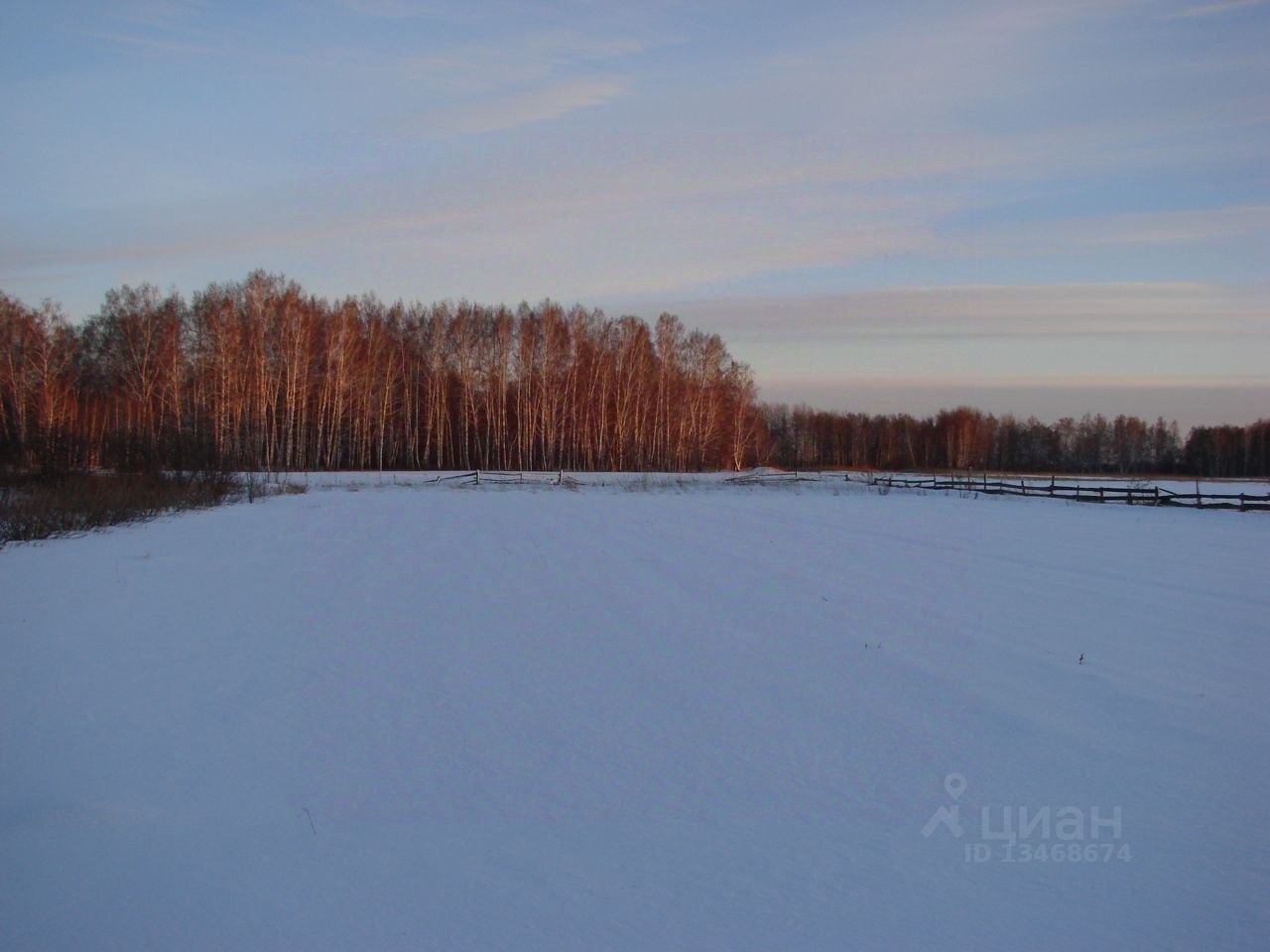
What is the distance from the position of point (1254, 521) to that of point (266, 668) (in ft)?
72.1

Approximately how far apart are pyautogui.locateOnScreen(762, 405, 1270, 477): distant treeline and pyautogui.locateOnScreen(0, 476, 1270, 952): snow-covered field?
78.7m

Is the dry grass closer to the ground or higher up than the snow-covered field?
higher up

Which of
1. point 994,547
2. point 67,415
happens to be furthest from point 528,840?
point 67,415

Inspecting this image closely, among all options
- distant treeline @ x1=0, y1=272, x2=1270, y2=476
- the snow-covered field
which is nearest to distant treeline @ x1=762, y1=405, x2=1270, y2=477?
distant treeline @ x1=0, y1=272, x2=1270, y2=476

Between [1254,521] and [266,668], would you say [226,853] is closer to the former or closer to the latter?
[266,668]

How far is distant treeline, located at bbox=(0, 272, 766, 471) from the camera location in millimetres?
36562

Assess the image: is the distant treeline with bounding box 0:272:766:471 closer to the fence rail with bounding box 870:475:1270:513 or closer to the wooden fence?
the wooden fence

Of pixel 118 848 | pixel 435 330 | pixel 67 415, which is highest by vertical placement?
pixel 435 330

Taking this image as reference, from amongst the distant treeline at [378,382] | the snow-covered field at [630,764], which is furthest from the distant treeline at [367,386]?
the snow-covered field at [630,764]

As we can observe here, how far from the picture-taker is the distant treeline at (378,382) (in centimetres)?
3656

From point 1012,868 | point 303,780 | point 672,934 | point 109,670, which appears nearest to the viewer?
point 672,934

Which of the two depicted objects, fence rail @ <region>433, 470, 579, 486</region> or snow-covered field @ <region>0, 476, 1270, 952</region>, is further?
fence rail @ <region>433, 470, 579, 486</region>

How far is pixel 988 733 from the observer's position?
5102 millimetres

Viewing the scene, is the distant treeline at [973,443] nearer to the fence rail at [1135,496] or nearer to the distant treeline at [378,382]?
the distant treeline at [378,382]
